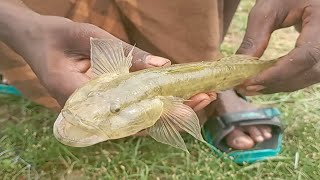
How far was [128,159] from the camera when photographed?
2.13 m

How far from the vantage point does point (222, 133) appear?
7.45 feet

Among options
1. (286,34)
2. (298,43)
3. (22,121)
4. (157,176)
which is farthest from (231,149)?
(286,34)

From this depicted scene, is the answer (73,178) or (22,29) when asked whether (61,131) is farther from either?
(73,178)

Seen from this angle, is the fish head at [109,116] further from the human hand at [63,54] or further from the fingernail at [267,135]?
the fingernail at [267,135]

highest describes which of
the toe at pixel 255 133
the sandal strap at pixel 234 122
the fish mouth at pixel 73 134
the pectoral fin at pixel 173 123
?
the fish mouth at pixel 73 134

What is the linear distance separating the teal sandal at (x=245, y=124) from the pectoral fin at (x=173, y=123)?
2.57 ft

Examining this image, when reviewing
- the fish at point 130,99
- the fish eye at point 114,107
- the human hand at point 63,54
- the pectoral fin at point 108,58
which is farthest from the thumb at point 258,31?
the fish eye at point 114,107

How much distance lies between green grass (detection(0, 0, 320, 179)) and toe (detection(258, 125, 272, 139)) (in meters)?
0.07

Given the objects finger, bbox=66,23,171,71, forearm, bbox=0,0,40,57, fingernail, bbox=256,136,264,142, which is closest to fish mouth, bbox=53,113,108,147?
finger, bbox=66,23,171,71

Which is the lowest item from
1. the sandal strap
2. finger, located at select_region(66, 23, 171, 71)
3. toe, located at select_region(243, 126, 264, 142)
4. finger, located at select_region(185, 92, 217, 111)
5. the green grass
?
the green grass

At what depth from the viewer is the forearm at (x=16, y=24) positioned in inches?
66.7

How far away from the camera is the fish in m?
1.26

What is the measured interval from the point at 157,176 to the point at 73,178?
281 mm

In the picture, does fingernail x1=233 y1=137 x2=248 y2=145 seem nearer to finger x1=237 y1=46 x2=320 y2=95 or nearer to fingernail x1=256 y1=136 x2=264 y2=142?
fingernail x1=256 y1=136 x2=264 y2=142
